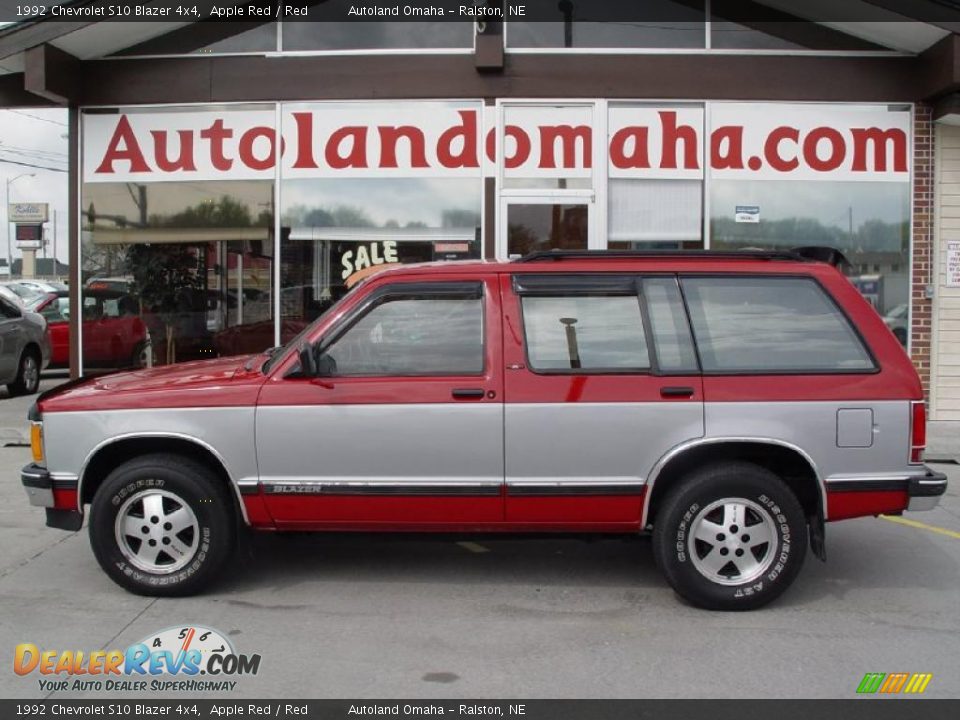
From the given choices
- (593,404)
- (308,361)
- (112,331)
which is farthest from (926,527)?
(112,331)

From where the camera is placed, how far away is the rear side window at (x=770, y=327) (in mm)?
4938

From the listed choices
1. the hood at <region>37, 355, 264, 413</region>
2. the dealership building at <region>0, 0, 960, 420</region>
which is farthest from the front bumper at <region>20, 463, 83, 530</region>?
the dealership building at <region>0, 0, 960, 420</region>

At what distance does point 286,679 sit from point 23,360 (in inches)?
455

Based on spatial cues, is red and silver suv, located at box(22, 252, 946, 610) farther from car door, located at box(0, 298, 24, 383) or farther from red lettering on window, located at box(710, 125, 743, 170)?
car door, located at box(0, 298, 24, 383)

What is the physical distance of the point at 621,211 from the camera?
1084 centimetres

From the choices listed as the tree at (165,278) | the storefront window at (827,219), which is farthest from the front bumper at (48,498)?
the storefront window at (827,219)

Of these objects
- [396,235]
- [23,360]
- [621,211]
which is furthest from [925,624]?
[23,360]

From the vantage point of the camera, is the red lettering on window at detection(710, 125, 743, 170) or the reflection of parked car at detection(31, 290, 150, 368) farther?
the reflection of parked car at detection(31, 290, 150, 368)

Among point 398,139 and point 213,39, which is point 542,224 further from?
point 213,39

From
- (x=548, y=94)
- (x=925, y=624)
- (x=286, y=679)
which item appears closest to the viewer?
(x=286, y=679)

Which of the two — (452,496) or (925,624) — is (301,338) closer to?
(452,496)

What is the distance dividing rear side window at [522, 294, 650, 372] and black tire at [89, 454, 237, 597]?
186cm

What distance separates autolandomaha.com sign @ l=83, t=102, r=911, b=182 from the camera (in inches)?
423

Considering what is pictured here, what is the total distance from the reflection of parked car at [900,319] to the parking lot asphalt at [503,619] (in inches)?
198
